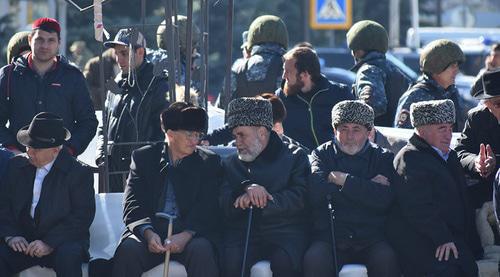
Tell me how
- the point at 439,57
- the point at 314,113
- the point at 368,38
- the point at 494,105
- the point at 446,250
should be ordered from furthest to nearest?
the point at 368,38 < the point at 439,57 < the point at 314,113 < the point at 494,105 < the point at 446,250

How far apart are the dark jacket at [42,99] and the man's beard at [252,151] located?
58.5 inches

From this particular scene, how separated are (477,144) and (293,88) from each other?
1.56m

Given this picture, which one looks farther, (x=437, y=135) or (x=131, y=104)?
(x=131, y=104)

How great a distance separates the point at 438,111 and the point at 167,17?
212 cm

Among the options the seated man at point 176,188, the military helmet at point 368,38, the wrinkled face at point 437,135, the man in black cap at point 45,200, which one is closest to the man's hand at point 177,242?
the seated man at point 176,188

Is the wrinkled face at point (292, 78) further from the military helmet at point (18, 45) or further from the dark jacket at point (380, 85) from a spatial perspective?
the military helmet at point (18, 45)

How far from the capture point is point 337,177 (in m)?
8.80

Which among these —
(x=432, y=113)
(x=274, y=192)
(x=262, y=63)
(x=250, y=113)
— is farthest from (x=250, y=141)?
(x=262, y=63)

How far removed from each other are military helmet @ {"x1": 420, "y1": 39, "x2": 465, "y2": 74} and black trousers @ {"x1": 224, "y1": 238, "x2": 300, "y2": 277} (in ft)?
7.69

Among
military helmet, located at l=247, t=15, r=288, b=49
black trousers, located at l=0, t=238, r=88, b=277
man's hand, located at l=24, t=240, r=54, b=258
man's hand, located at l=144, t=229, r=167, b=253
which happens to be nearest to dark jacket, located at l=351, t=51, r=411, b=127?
military helmet, located at l=247, t=15, r=288, b=49

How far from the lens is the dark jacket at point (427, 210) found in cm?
868

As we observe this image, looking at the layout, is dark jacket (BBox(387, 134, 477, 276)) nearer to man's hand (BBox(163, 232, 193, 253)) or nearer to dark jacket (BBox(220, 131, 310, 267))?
dark jacket (BBox(220, 131, 310, 267))

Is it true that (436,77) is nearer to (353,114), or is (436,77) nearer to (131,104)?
(353,114)

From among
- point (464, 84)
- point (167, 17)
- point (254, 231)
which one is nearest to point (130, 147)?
point (167, 17)
